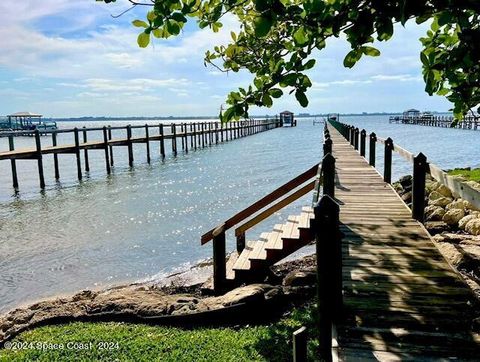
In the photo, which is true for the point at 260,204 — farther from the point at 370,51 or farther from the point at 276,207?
the point at 370,51

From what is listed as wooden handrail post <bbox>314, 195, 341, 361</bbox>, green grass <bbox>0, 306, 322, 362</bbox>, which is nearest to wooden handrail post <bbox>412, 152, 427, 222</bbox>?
green grass <bbox>0, 306, 322, 362</bbox>

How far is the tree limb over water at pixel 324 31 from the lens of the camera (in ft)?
10.3

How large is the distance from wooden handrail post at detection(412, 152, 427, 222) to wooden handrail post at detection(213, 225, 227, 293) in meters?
3.05

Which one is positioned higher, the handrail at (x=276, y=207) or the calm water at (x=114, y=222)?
the handrail at (x=276, y=207)

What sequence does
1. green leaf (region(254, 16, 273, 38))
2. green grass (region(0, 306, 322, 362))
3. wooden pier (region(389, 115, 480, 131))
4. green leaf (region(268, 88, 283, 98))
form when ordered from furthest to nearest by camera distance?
wooden pier (region(389, 115, 480, 131)), green grass (region(0, 306, 322, 362)), green leaf (region(268, 88, 283, 98)), green leaf (region(254, 16, 273, 38))

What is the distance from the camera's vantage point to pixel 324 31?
3801 mm

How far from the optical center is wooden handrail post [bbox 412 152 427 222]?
6171 mm

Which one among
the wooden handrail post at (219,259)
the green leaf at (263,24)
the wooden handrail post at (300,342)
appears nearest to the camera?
the wooden handrail post at (300,342)

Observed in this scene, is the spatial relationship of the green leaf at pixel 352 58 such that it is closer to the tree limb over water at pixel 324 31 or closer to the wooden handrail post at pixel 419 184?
the tree limb over water at pixel 324 31

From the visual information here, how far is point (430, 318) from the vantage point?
372 centimetres

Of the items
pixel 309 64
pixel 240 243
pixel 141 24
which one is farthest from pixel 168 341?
pixel 240 243

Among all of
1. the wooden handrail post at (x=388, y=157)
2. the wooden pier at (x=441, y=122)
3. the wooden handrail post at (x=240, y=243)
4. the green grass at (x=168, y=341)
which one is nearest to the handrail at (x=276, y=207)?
the wooden handrail post at (x=240, y=243)

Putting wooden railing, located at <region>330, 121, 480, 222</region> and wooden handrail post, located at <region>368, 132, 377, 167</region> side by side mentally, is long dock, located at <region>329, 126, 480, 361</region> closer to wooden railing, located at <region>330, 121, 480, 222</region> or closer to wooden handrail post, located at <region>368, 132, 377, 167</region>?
wooden railing, located at <region>330, 121, 480, 222</region>

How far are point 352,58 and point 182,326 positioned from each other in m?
3.96
